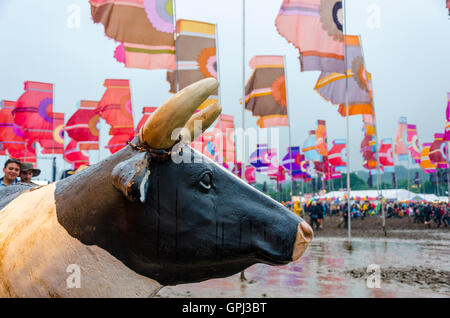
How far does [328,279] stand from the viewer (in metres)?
8.34

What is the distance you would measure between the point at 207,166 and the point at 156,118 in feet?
1.28

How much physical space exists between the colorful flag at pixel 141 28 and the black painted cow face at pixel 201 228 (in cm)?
757

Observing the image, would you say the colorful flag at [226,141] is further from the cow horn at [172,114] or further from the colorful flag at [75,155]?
the cow horn at [172,114]

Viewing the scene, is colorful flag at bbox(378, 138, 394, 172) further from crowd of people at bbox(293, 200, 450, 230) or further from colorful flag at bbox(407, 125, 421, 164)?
colorful flag at bbox(407, 125, 421, 164)

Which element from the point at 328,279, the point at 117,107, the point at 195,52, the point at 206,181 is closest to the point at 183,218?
the point at 206,181

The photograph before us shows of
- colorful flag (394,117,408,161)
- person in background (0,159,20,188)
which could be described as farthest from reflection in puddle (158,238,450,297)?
colorful flag (394,117,408,161)

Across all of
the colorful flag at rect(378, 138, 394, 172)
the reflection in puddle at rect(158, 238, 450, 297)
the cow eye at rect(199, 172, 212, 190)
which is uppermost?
the cow eye at rect(199, 172, 212, 190)

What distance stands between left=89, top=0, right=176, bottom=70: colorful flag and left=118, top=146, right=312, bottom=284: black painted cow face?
298 inches

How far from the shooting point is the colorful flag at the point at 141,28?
860 cm

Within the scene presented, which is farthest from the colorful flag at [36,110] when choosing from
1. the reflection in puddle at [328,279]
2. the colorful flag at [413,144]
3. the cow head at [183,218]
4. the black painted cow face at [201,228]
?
the colorful flag at [413,144]

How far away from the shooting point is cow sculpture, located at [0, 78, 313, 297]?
5.29 feet

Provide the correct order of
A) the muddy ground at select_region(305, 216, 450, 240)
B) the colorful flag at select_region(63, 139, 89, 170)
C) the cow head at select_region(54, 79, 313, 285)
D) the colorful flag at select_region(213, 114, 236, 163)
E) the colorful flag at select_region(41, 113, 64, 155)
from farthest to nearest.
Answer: the colorful flag at select_region(63, 139, 89, 170), the colorful flag at select_region(41, 113, 64, 155), the muddy ground at select_region(305, 216, 450, 240), the colorful flag at select_region(213, 114, 236, 163), the cow head at select_region(54, 79, 313, 285)

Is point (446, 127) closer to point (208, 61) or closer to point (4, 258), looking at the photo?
point (208, 61)
